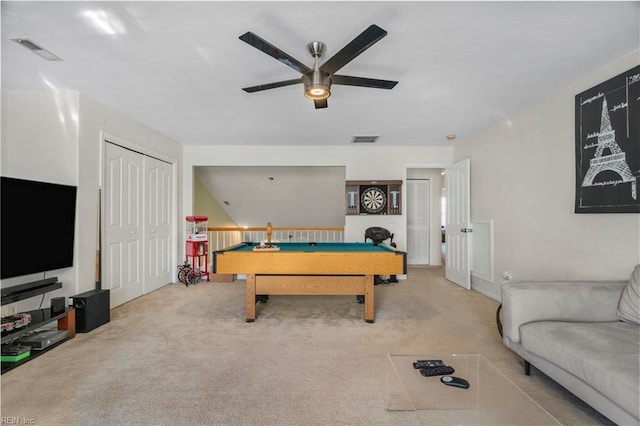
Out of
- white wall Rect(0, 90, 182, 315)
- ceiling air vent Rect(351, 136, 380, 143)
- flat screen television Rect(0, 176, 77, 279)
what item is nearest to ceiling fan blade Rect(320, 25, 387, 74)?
flat screen television Rect(0, 176, 77, 279)

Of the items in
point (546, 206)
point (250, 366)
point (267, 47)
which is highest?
point (267, 47)

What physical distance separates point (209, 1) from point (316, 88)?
32.3 inches

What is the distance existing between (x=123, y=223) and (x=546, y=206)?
4907mm

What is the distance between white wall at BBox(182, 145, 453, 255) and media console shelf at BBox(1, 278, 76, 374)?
2.88m

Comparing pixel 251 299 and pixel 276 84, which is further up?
pixel 276 84

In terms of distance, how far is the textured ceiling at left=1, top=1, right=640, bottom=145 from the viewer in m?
1.92

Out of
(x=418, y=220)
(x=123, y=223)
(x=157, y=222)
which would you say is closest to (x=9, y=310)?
(x=123, y=223)

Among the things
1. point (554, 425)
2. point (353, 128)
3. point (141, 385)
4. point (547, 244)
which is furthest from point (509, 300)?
point (353, 128)

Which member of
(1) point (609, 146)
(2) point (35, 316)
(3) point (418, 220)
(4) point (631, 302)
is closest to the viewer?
(4) point (631, 302)

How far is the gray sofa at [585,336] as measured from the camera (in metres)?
1.47

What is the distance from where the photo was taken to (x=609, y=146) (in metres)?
2.49

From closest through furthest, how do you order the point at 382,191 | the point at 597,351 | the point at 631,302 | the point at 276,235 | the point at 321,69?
the point at 597,351
the point at 631,302
the point at 321,69
the point at 382,191
the point at 276,235

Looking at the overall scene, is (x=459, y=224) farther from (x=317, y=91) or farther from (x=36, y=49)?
(x=36, y=49)

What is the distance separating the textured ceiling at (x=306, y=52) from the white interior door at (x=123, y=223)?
27.2 inches
